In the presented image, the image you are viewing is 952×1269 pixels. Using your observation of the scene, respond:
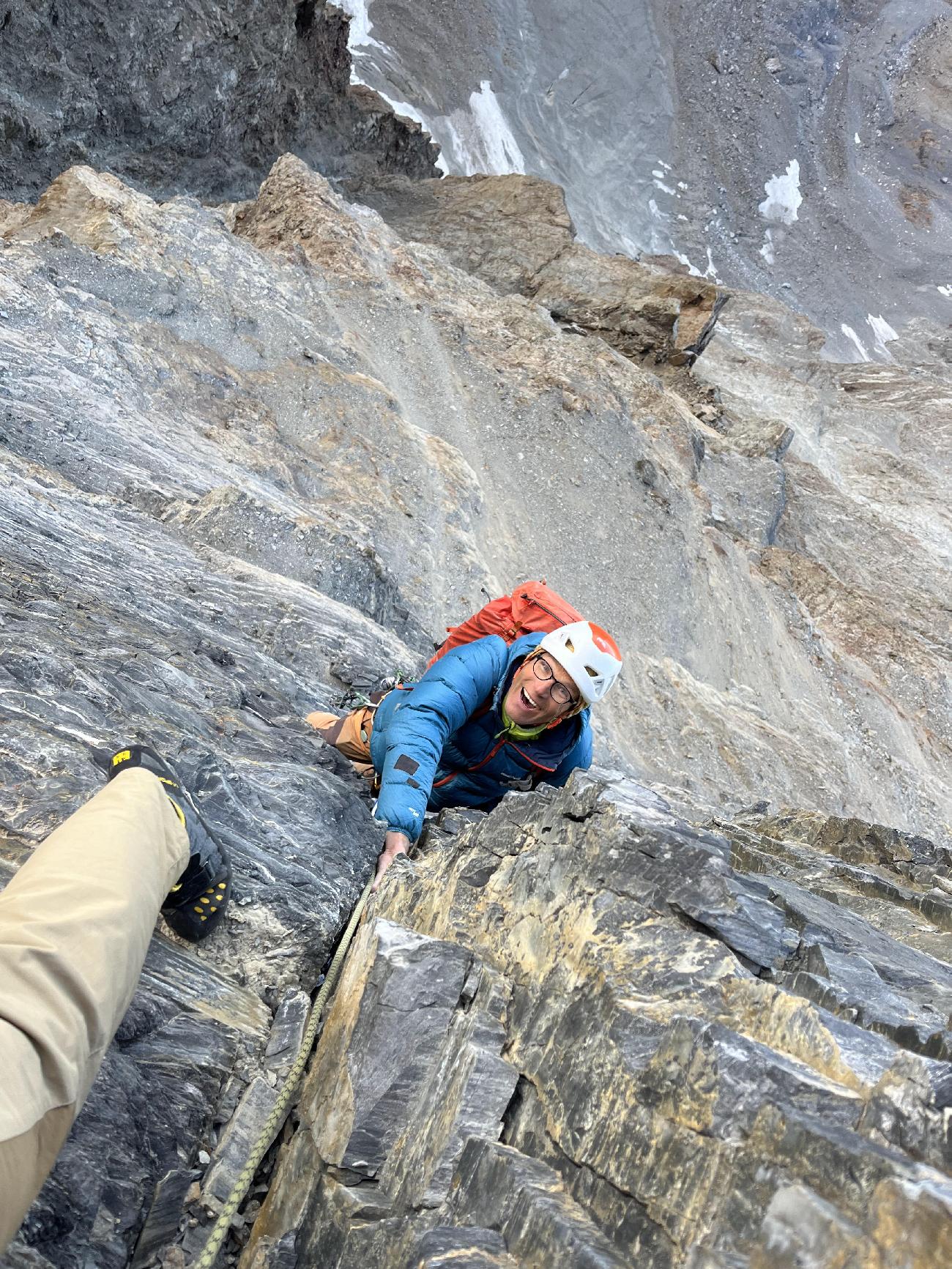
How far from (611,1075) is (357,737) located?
4352mm

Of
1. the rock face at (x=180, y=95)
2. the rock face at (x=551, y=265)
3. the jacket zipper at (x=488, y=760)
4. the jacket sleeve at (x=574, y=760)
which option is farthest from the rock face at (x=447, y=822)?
the rock face at (x=180, y=95)

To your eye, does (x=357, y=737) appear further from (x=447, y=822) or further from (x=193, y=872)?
(x=193, y=872)

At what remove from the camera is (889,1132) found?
261 cm

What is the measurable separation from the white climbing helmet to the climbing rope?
1.81 metres

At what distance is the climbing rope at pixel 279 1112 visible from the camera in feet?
11.4

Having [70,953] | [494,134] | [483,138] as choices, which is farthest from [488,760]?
[494,134]

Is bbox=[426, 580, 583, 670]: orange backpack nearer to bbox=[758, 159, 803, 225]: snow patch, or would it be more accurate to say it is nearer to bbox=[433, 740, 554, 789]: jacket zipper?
bbox=[433, 740, 554, 789]: jacket zipper

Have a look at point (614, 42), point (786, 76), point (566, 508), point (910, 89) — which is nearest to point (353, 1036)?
point (566, 508)

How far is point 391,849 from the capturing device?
548cm

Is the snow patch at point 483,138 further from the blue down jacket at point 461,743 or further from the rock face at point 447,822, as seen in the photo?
the blue down jacket at point 461,743

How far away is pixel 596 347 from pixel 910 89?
226ft

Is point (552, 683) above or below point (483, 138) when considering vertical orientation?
below

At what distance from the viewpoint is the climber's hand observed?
536 centimetres

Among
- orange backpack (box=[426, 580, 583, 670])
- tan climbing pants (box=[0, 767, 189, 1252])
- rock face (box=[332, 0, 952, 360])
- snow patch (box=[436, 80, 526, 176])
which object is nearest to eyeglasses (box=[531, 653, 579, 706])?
orange backpack (box=[426, 580, 583, 670])
